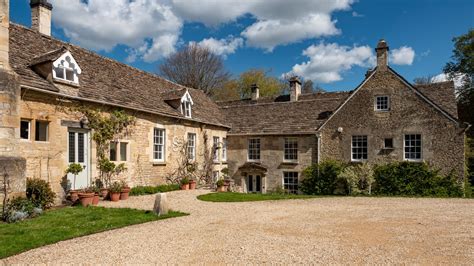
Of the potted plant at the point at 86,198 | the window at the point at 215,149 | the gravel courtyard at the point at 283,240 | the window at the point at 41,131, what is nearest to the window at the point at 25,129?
the window at the point at 41,131

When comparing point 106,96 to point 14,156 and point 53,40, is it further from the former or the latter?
point 14,156

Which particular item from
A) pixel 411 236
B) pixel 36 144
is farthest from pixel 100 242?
pixel 411 236

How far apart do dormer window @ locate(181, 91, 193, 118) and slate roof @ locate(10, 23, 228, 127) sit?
0.48 metres

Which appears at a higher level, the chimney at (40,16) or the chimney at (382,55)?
the chimney at (40,16)

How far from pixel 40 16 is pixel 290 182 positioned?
16772mm

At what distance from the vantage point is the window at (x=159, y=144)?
18203 mm

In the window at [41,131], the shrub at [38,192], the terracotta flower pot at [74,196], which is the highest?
the window at [41,131]

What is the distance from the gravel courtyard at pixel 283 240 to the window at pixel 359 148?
28.9ft

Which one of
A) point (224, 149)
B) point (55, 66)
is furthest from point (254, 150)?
point (55, 66)

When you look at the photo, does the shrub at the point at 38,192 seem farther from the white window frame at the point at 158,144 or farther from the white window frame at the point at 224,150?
the white window frame at the point at 224,150

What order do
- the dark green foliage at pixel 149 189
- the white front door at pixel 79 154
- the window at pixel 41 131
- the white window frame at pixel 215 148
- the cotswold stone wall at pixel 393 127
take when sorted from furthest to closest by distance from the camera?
the white window frame at pixel 215 148 < the cotswold stone wall at pixel 393 127 < the dark green foliage at pixel 149 189 < the white front door at pixel 79 154 < the window at pixel 41 131

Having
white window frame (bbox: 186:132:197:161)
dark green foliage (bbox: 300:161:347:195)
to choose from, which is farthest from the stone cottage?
white window frame (bbox: 186:132:197:161)

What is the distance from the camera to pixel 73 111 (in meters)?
13.5

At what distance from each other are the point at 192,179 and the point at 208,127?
3.97 m
